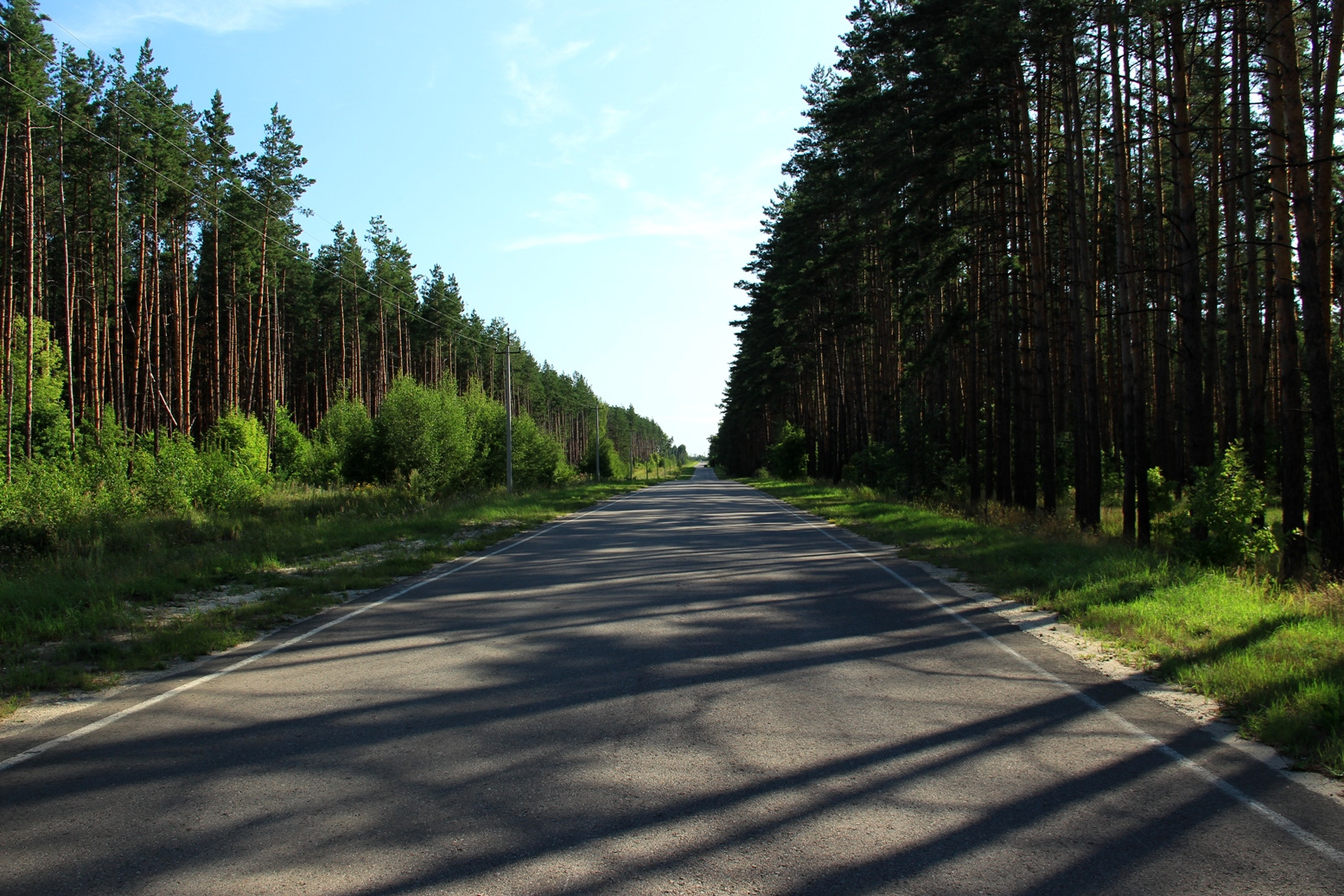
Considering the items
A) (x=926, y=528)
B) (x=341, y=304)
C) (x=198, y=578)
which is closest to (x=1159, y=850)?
(x=198, y=578)

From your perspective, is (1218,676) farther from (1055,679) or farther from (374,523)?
(374,523)

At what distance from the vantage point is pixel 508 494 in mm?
35875

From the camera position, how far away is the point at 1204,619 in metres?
8.09

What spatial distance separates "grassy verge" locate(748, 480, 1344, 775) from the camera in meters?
5.42

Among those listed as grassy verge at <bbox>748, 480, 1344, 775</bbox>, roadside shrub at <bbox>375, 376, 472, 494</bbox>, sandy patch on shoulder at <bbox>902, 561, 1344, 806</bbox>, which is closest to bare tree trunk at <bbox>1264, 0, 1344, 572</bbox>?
grassy verge at <bbox>748, 480, 1344, 775</bbox>

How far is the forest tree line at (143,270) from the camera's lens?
32188 mm

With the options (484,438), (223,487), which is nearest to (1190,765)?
(223,487)

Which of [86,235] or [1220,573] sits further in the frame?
[86,235]

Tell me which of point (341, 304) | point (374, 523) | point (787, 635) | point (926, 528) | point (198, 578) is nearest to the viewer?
point (787, 635)

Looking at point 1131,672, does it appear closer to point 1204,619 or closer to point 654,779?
point 1204,619

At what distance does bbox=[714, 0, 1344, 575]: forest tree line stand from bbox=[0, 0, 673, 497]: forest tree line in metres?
19.2

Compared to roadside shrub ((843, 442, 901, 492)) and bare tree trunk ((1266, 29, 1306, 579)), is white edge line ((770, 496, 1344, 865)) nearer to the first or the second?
bare tree trunk ((1266, 29, 1306, 579))

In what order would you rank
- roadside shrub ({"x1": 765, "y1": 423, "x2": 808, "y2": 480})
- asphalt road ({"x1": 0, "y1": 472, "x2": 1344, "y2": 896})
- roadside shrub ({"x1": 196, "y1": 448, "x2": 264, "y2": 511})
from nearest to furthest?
asphalt road ({"x1": 0, "y1": 472, "x2": 1344, "y2": 896}) < roadside shrub ({"x1": 196, "y1": 448, "x2": 264, "y2": 511}) < roadside shrub ({"x1": 765, "y1": 423, "x2": 808, "y2": 480})

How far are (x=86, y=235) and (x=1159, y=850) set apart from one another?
154 feet
